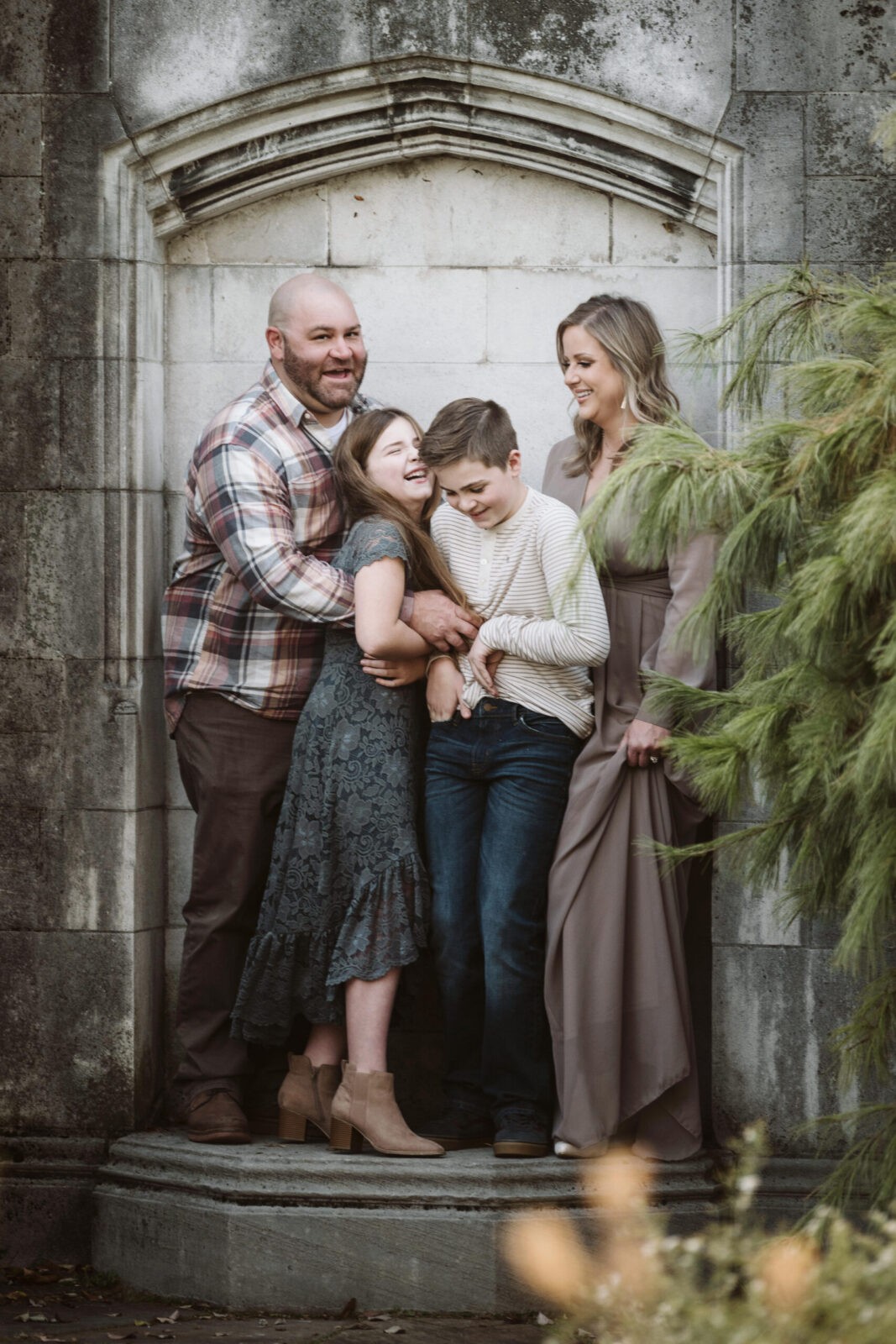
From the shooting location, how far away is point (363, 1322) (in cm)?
409

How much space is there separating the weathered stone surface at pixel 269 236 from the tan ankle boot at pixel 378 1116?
233 cm

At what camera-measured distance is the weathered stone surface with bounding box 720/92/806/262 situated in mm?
4402

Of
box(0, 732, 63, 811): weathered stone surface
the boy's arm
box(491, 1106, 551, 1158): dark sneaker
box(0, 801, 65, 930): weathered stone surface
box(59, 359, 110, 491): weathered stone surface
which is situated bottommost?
box(491, 1106, 551, 1158): dark sneaker

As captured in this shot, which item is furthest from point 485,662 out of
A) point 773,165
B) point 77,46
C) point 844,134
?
point 77,46

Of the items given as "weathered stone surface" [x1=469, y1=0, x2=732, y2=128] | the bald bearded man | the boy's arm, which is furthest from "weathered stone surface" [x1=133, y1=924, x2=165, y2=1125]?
"weathered stone surface" [x1=469, y1=0, x2=732, y2=128]

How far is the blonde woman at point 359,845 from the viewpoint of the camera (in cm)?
427

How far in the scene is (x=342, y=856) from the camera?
432 cm

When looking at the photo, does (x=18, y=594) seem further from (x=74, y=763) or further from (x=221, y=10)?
(x=221, y=10)

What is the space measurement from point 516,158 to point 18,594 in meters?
1.90

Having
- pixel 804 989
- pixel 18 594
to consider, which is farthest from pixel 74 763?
pixel 804 989

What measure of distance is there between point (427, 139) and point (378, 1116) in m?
2.72

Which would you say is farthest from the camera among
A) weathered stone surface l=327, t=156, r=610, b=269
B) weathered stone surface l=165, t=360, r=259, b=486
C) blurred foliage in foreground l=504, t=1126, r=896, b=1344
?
weathered stone surface l=165, t=360, r=259, b=486

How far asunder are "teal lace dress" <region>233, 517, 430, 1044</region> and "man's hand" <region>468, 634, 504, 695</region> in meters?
0.24

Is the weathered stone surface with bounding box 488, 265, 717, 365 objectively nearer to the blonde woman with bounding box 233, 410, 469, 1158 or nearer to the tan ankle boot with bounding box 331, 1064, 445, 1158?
the blonde woman with bounding box 233, 410, 469, 1158
